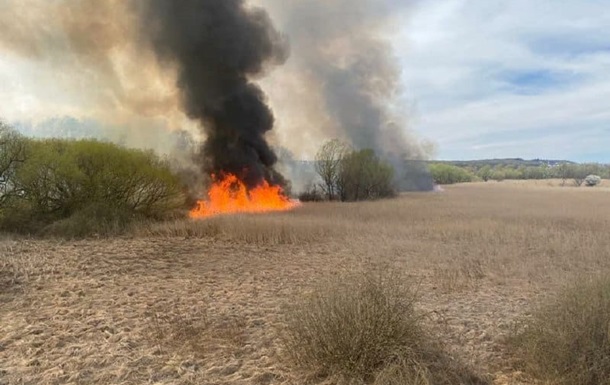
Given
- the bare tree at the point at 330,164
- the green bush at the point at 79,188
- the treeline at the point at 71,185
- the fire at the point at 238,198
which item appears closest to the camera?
the treeline at the point at 71,185

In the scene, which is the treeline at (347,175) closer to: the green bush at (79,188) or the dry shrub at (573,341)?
the green bush at (79,188)

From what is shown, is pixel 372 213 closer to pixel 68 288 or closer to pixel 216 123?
pixel 216 123

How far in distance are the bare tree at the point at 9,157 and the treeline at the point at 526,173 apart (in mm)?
84811

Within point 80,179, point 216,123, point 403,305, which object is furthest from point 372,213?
point 403,305

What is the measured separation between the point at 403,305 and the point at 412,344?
0.49 metres

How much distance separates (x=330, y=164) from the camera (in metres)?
46.6

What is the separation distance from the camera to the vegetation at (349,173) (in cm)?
4591

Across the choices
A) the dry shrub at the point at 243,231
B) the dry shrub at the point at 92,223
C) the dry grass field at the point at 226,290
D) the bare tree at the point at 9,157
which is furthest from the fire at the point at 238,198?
the bare tree at the point at 9,157

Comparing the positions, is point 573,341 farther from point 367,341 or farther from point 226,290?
point 226,290

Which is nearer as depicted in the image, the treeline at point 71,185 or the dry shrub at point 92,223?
the dry shrub at point 92,223

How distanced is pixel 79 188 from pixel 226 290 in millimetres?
13728

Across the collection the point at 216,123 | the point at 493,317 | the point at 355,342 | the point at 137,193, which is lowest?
the point at 493,317

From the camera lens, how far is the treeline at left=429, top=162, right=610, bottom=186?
10225 centimetres

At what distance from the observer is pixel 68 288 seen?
9.92 m
